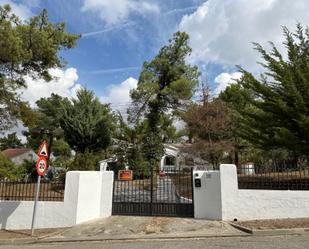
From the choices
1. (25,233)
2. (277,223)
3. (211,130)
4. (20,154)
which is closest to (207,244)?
(277,223)

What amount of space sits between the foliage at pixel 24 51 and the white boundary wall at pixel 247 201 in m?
10.4

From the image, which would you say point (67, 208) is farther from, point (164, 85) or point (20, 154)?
point (20, 154)

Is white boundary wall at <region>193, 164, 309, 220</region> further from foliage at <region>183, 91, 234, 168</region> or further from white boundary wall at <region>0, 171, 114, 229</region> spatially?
foliage at <region>183, 91, 234, 168</region>

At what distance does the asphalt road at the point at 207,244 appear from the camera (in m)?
6.36

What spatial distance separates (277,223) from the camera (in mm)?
8211

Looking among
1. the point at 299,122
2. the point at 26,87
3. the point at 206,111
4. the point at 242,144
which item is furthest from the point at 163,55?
the point at 299,122

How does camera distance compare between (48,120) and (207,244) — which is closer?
(207,244)

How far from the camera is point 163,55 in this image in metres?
32.1

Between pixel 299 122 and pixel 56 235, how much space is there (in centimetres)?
948

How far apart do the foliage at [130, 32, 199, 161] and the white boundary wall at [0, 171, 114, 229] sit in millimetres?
18796

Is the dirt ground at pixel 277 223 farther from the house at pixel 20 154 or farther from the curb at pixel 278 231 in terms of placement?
the house at pixel 20 154

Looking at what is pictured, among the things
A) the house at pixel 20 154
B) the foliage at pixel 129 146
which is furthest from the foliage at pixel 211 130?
the house at pixel 20 154

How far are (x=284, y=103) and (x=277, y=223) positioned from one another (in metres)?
4.90

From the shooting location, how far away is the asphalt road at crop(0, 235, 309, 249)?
20.9 feet
